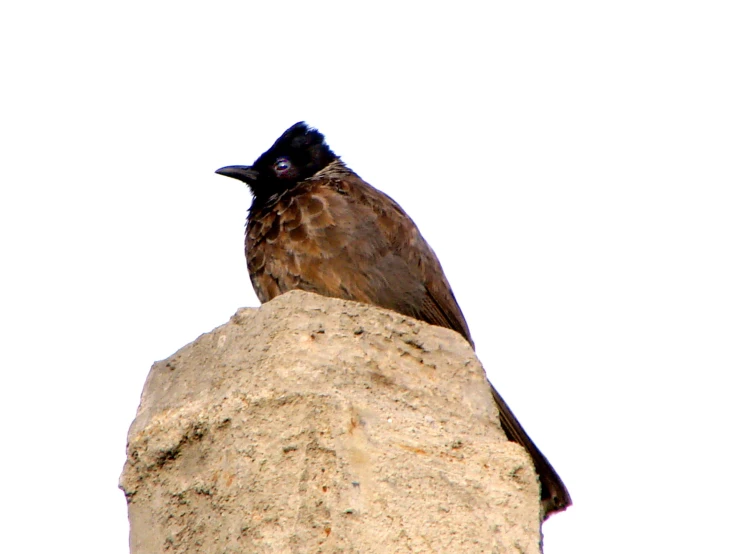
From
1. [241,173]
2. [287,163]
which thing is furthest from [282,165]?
[241,173]

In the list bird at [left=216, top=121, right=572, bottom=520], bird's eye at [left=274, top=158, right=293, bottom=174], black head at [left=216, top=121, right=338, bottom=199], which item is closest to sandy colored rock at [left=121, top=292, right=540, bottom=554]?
bird at [left=216, top=121, right=572, bottom=520]

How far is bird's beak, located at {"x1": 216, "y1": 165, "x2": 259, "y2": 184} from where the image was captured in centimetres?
614

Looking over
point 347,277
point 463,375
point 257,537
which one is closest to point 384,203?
point 347,277

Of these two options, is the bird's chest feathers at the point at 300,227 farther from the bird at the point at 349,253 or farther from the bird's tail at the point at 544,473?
the bird's tail at the point at 544,473

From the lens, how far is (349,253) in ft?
17.2

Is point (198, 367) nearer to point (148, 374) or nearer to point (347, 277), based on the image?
point (148, 374)

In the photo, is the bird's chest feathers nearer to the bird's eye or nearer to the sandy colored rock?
the bird's eye

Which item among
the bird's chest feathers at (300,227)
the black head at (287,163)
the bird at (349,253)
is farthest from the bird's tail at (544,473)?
the black head at (287,163)

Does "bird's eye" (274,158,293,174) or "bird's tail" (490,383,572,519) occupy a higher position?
"bird's eye" (274,158,293,174)

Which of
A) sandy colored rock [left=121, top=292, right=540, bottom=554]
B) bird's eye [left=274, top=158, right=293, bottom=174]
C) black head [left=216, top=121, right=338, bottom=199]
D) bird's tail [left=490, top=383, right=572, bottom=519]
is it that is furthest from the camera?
bird's eye [left=274, top=158, right=293, bottom=174]

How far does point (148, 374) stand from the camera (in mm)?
3887

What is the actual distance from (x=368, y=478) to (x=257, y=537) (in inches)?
13.8

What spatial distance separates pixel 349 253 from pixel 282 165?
1.32 meters

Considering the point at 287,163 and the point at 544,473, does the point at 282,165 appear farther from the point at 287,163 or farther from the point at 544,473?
the point at 544,473
